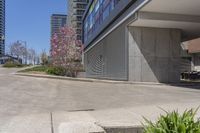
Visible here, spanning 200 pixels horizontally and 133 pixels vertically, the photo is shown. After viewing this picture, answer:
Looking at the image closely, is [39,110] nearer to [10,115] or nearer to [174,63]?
[10,115]

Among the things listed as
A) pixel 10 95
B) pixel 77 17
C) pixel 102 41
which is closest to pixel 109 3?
pixel 102 41

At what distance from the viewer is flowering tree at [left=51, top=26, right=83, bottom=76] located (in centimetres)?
3173

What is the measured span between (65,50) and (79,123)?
27325 millimetres

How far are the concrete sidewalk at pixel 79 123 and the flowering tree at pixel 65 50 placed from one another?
835 inches

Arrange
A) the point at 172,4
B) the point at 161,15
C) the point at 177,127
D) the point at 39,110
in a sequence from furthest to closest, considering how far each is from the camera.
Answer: the point at 161,15 → the point at 172,4 → the point at 39,110 → the point at 177,127

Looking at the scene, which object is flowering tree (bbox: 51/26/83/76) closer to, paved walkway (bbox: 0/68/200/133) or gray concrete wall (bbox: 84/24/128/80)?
gray concrete wall (bbox: 84/24/128/80)

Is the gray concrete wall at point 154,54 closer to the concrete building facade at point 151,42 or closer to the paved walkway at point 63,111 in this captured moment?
the concrete building facade at point 151,42

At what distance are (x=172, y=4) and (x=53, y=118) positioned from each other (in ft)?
42.1

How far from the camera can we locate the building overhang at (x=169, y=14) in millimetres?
19000

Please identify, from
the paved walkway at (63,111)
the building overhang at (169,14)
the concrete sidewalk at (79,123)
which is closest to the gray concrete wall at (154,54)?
the building overhang at (169,14)

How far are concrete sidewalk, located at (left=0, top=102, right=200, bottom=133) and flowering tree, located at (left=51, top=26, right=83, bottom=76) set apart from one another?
21.2 meters

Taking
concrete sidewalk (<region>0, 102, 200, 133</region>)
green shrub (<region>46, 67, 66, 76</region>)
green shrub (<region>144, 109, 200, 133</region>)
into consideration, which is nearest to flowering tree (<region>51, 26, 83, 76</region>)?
green shrub (<region>46, 67, 66, 76</region>)

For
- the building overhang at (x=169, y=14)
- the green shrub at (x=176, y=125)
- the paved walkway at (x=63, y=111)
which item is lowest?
the paved walkway at (x=63, y=111)

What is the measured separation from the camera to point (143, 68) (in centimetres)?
2359
